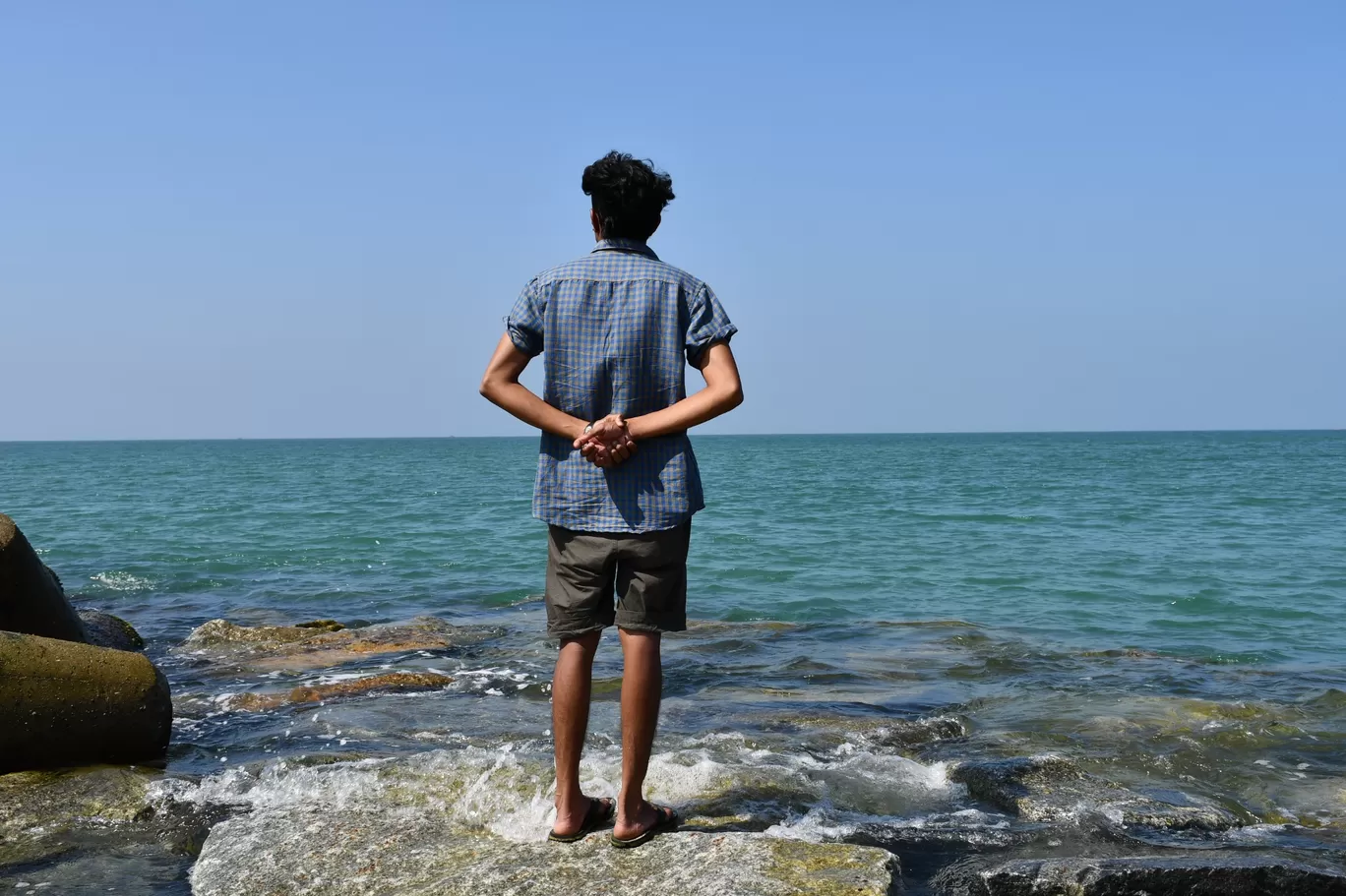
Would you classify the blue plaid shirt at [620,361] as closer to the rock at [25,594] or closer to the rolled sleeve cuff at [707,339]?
the rolled sleeve cuff at [707,339]

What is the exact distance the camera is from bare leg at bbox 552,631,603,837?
4.07 meters

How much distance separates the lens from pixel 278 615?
1308 centimetres

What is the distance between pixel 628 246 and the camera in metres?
4.05

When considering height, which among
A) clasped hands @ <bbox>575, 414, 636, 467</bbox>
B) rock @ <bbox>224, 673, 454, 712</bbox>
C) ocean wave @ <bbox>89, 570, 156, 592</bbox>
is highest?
clasped hands @ <bbox>575, 414, 636, 467</bbox>

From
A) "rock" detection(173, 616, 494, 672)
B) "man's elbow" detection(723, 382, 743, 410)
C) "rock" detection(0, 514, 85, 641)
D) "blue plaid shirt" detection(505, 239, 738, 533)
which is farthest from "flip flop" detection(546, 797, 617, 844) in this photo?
"rock" detection(173, 616, 494, 672)

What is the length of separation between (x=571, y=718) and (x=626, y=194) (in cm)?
187

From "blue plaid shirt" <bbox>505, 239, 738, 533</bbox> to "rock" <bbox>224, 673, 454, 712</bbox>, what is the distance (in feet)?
15.1

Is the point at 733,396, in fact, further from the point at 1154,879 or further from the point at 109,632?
the point at 109,632

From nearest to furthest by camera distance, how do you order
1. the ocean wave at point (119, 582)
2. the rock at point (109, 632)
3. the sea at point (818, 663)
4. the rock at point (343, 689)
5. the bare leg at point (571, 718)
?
the bare leg at point (571, 718) < the sea at point (818, 663) < the rock at point (343, 689) < the rock at point (109, 632) < the ocean wave at point (119, 582)

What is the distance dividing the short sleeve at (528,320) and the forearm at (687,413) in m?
0.47

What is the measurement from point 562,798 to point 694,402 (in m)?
1.53

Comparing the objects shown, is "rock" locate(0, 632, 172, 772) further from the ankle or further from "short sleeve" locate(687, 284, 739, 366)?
"short sleeve" locate(687, 284, 739, 366)

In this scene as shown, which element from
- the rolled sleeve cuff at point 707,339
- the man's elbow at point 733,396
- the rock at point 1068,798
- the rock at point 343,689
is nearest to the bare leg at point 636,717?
the man's elbow at point 733,396

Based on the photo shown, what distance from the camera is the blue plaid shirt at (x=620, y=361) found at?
154 inches
